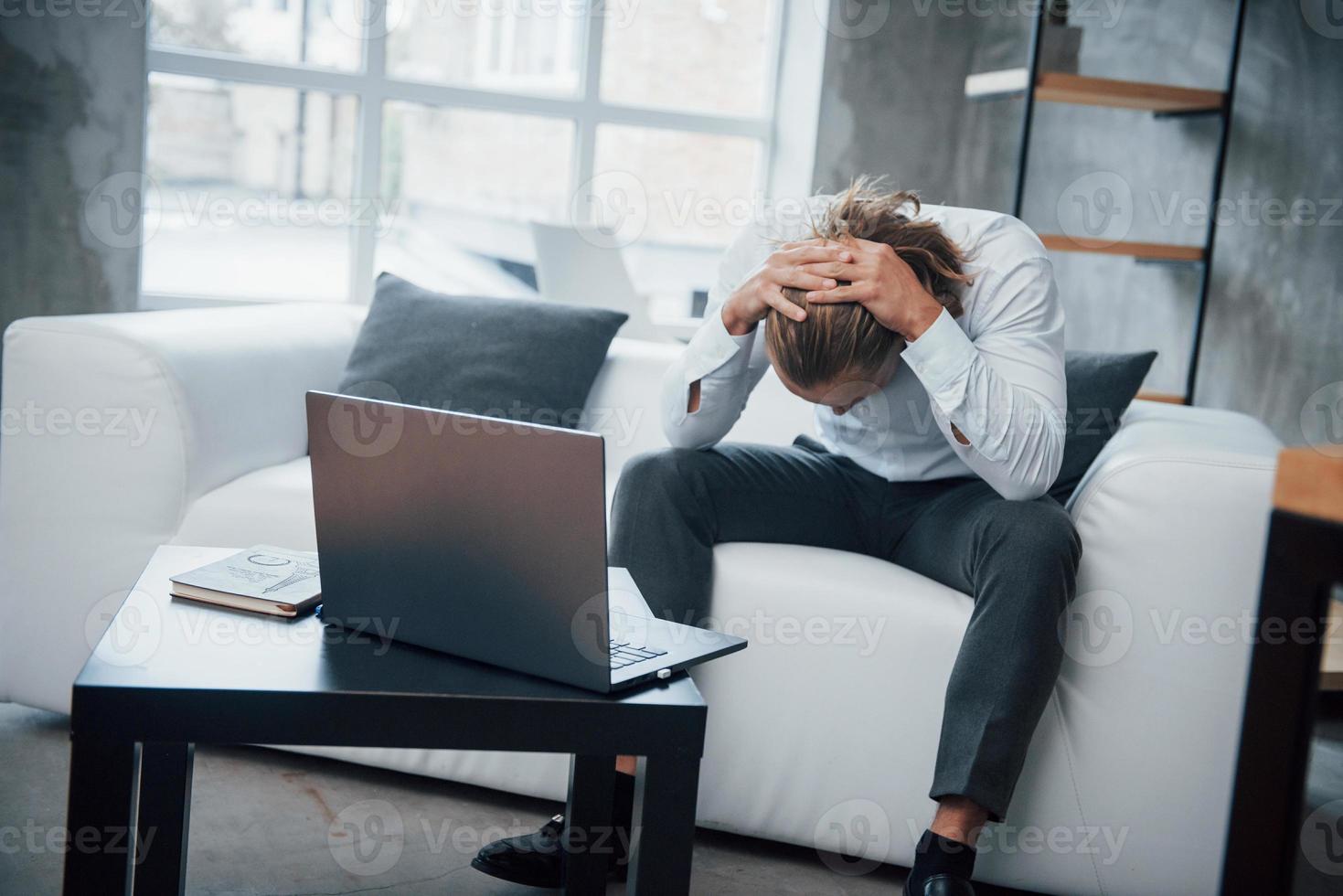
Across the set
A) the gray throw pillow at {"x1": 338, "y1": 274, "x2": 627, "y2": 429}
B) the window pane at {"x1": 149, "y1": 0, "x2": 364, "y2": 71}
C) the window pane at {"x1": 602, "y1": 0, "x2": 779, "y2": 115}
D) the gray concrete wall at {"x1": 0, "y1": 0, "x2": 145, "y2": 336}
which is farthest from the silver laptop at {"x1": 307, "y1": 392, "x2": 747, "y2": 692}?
the window pane at {"x1": 602, "y1": 0, "x2": 779, "y2": 115}

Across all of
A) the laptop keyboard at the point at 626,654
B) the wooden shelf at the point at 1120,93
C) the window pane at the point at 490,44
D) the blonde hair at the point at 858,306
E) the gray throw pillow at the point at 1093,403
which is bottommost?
the laptop keyboard at the point at 626,654

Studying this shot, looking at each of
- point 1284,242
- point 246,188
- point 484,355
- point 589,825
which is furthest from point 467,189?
point 589,825

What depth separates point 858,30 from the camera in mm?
3979

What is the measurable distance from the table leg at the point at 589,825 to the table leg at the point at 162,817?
0.40 metres

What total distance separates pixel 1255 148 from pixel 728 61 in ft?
5.85

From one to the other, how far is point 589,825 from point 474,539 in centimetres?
49

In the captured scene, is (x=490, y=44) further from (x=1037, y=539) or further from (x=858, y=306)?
(x=1037, y=539)

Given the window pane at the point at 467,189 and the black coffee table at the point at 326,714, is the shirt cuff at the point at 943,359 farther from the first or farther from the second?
the window pane at the point at 467,189

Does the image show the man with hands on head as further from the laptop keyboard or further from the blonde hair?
the laptop keyboard

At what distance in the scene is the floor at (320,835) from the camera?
4.94 ft

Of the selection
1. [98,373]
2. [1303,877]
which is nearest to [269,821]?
[98,373]

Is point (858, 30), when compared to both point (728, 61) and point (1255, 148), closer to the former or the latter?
point (728, 61)

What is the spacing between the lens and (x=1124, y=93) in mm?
3051

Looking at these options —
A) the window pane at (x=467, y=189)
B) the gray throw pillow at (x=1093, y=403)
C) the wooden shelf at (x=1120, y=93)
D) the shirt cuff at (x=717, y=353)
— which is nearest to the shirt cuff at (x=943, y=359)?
the shirt cuff at (x=717, y=353)
